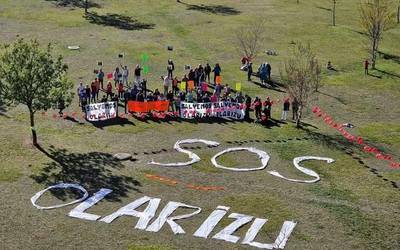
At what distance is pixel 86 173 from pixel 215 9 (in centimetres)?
5501

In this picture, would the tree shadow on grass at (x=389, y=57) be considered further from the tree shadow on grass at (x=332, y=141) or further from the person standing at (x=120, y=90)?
the person standing at (x=120, y=90)

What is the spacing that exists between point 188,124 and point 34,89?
12.6 metres

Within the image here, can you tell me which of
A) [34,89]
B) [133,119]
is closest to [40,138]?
[34,89]

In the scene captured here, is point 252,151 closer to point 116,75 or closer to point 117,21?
point 116,75

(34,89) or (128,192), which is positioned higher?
(34,89)

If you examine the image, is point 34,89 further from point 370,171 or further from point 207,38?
point 207,38

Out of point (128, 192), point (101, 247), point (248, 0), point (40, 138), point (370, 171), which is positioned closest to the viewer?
point (101, 247)

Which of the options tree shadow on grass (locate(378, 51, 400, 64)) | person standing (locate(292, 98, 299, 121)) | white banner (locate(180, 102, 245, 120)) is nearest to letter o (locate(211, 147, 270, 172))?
white banner (locate(180, 102, 245, 120))

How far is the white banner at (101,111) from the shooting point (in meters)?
45.8

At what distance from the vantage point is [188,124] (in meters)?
46.2

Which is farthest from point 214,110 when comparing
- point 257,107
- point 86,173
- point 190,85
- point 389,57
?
point 389,57

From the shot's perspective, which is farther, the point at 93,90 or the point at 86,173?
the point at 93,90

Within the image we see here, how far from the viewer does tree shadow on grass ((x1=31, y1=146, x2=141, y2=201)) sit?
3488 cm

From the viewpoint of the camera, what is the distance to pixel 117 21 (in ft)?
255
